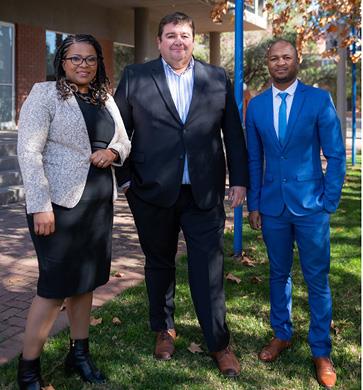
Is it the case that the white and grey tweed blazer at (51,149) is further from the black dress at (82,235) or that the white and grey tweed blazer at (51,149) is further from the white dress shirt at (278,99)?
the white dress shirt at (278,99)

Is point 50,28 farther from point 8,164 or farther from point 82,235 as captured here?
point 82,235

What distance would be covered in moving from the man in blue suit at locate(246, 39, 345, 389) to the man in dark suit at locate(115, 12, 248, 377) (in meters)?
0.17

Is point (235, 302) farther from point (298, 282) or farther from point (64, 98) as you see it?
point (64, 98)

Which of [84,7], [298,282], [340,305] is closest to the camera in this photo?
[340,305]

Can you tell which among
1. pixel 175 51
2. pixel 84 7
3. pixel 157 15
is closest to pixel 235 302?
pixel 175 51

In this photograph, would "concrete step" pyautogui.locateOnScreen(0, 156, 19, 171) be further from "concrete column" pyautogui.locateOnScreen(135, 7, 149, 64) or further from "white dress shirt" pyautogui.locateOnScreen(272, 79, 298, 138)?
"concrete column" pyautogui.locateOnScreen(135, 7, 149, 64)

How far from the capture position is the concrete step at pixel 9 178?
893 centimetres

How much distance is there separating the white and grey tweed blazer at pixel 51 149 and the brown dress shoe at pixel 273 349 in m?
1.57

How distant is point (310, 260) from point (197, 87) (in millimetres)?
1190

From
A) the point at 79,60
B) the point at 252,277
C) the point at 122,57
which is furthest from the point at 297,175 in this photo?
the point at 122,57

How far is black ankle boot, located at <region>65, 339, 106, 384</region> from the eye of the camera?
3238 millimetres

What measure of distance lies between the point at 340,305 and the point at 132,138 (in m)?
2.25

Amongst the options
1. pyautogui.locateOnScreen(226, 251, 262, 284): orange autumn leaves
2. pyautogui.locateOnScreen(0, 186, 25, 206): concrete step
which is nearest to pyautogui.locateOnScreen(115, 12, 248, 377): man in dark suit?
pyautogui.locateOnScreen(226, 251, 262, 284): orange autumn leaves

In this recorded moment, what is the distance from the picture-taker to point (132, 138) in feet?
11.0
